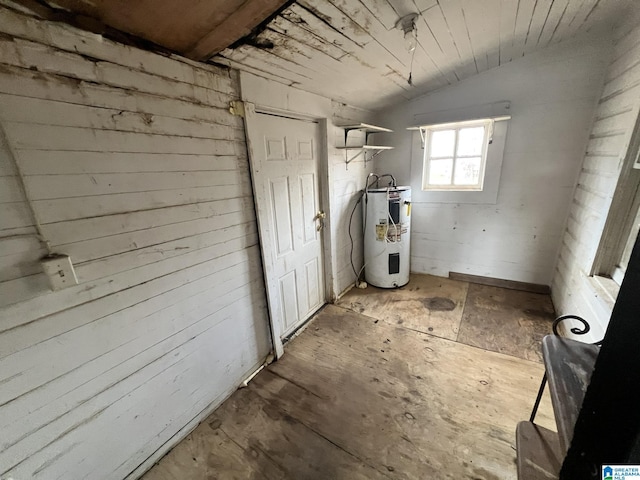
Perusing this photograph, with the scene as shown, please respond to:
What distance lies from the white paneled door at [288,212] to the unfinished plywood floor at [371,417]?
425mm

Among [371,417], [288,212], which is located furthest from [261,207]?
[371,417]

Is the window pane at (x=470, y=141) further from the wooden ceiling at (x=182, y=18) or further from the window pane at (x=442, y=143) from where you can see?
the wooden ceiling at (x=182, y=18)

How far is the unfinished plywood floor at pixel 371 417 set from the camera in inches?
50.4

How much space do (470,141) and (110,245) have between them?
3.30 metres

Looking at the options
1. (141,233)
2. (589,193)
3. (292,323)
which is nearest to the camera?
(141,233)

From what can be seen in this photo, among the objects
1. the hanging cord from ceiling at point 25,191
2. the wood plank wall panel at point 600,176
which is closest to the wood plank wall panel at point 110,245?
the hanging cord from ceiling at point 25,191

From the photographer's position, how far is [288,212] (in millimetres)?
2070

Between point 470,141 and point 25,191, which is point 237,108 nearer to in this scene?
point 25,191

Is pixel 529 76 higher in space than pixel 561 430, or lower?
higher

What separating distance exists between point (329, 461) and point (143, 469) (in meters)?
0.95

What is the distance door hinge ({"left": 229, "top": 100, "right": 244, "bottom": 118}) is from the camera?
146 centimetres

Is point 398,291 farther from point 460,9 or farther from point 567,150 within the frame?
point 460,9

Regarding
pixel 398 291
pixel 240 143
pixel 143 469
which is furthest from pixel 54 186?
pixel 398 291

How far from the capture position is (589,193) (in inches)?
77.2
